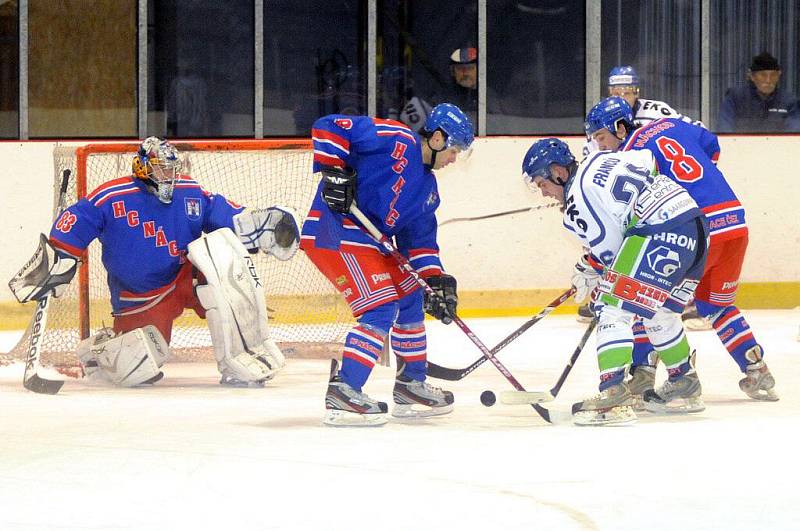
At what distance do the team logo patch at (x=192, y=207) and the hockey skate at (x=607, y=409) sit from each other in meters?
1.85

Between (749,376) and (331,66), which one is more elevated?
(331,66)

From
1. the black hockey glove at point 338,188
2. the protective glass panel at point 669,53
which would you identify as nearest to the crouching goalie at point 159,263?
the black hockey glove at point 338,188

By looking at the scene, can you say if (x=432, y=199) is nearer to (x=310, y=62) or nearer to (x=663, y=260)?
(x=663, y=260)

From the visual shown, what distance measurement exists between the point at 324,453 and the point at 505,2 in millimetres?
4501

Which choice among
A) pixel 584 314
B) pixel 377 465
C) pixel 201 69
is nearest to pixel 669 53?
pixel 584 314

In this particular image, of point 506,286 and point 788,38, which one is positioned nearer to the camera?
point 506,286

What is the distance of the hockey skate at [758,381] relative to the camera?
477cm

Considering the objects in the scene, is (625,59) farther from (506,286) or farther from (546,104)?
(506,286)

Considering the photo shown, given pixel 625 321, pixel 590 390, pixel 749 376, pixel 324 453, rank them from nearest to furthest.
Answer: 1. pixel 324 453
2. pixel 625 321
3. pixel 749 376
4. pixel 590 390

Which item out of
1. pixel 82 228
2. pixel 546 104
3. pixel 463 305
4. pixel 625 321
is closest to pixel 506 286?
pixel 463 305

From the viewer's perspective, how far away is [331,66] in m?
7.79

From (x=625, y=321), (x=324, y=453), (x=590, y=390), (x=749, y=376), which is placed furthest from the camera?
(x=590, y=390)

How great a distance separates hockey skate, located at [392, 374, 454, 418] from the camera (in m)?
4.57

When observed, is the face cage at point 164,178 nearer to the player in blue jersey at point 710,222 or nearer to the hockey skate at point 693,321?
the player in blue jersey at point 710,222
